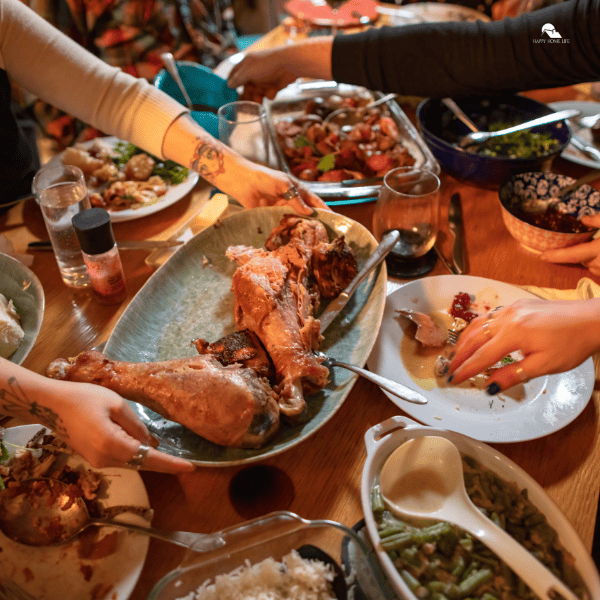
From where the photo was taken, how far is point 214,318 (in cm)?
152

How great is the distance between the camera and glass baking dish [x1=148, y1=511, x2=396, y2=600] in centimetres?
85

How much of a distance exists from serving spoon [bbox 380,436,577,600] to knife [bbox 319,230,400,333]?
1.67 feet

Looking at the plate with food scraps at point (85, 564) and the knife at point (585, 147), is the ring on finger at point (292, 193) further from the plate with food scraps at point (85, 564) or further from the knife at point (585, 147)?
the knife at point (585, 147)

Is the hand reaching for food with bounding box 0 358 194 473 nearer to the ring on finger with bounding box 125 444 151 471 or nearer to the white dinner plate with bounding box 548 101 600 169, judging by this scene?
the ring on finger with bounding box 125 444 151 471

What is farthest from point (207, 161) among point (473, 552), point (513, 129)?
point (473, 552)

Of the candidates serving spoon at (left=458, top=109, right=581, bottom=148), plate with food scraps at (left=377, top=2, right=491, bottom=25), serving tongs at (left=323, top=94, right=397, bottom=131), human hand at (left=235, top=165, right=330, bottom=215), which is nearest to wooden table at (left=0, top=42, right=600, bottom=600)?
human hand at (left=235, top=165, right=330, bottom=215)

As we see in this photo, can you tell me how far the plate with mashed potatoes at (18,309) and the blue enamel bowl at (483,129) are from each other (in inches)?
71.1

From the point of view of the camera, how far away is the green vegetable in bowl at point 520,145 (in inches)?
85.4

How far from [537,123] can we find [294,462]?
203cm

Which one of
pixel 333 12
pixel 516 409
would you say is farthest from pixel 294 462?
pixel 333 12

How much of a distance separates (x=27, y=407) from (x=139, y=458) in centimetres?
31

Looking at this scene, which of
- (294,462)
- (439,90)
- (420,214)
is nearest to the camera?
(294,462)

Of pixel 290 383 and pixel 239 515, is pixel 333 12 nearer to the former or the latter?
pixel 290 383

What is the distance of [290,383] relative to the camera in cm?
117
